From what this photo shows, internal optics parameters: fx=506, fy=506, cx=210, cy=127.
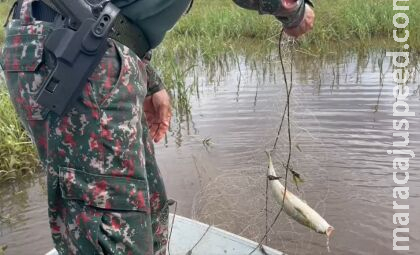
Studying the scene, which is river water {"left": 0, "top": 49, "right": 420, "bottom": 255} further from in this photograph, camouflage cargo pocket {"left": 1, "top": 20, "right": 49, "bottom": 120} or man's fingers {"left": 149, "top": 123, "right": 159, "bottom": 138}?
camouflage cargo pocket {"left": 1, "top": 20, "right": 49, "bottom": 120}

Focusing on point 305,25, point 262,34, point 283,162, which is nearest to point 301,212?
point 305,25

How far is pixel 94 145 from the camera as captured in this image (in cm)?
126

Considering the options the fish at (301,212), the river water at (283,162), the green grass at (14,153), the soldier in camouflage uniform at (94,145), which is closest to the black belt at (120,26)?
the soldier in camouflage uniform at (94,145)

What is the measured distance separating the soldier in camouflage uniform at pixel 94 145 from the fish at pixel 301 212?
80cm

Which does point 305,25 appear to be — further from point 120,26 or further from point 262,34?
point 262,34

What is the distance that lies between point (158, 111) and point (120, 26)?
621 mm

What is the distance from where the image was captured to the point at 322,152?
429 centimetres

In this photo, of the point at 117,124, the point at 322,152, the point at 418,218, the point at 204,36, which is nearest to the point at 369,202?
the point at 418,218

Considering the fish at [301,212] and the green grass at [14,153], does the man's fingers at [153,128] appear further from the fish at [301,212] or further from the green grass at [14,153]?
the green grass at [14,153]

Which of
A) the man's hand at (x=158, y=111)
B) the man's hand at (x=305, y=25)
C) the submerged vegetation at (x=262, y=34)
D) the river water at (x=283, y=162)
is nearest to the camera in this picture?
the man's hand at (x=305, y=25)

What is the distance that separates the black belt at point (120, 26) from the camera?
1.34 meters

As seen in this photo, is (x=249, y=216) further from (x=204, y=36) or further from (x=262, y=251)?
(x=204, y=36)

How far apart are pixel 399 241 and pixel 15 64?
8.28 feet

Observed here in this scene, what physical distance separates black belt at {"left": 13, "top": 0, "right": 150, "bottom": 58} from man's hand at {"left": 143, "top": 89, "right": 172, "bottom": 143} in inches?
18.4
